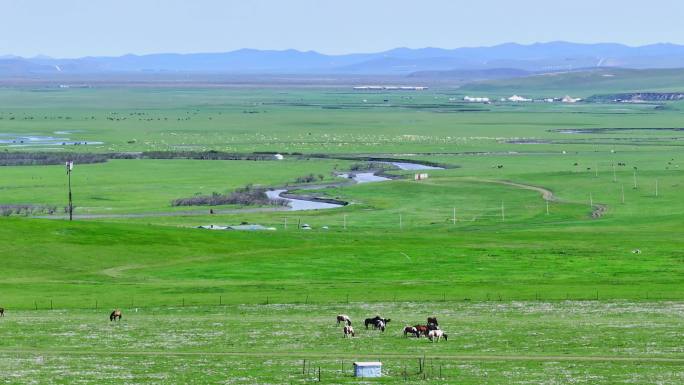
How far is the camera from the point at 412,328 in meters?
62.8

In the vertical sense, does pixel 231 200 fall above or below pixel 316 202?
above

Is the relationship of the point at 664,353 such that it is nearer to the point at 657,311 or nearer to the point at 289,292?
the point at 657,311

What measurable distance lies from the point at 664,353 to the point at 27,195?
366 ft

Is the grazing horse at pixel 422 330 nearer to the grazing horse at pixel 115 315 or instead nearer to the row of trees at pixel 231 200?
the grazing horse at pixel 115 315

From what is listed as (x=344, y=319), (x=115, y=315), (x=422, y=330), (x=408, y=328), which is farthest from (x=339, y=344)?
(x=115, y=315)

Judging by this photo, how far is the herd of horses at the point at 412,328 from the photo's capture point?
6178 centimetres

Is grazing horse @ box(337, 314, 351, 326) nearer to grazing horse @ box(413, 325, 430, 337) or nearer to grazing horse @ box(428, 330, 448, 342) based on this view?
grazing horse @ box(413, 325, 430, 337)

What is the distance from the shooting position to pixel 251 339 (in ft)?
205

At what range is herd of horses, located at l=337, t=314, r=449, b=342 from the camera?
2432 inches

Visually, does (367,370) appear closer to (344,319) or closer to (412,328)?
(412,328)

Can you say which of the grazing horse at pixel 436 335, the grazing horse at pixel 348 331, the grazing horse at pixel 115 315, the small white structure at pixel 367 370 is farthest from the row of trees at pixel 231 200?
the small white structure at pixel 367 370

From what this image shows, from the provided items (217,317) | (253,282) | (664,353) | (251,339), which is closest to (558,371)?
(664,353)

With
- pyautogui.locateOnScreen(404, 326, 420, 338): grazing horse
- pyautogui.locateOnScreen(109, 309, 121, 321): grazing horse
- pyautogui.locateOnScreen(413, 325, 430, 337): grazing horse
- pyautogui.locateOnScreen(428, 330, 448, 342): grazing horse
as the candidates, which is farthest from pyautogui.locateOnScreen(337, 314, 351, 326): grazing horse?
pyautogui.locateOnScreen(109, 309, 121, 321): grazing horse

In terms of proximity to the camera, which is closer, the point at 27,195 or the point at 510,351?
the point at 510,351
